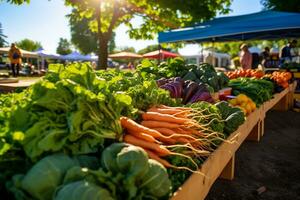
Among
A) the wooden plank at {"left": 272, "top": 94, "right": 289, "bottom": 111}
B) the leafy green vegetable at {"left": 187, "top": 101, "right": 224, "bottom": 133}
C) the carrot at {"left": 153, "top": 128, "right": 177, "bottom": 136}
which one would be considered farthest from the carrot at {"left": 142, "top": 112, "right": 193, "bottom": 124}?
the wooden plank at {"left": 272, "top": 94, "right": 289, "bottom": 111}

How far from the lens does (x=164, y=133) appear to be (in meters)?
2.36

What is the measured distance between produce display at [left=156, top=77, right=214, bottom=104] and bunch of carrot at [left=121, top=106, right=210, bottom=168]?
0.87 metres

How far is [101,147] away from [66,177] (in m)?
0.38

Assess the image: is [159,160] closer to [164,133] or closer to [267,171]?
[164,133]

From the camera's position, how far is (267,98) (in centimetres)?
558

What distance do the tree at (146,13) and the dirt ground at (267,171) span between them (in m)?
7.82

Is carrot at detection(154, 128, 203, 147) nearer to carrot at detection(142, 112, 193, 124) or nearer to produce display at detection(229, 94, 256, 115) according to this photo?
carrot at detection(142, 112, 193, 124)

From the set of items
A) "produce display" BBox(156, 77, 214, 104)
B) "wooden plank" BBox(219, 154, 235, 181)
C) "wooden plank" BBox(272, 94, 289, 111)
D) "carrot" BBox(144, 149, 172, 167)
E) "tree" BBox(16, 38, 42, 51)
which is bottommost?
"wooden plank" BBox(219, 154, 235, 181)

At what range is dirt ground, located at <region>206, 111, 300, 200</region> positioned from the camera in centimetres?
350

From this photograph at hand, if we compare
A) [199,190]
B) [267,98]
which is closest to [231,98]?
[267,98]

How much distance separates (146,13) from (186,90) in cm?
1076

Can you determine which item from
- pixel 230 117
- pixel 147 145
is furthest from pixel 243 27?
pixel 147 145

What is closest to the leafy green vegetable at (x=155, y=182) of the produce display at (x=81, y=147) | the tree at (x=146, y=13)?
the produce display at (x=81, y=147)

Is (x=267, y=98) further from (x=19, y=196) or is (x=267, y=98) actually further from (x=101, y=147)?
(x=19, y=196)
